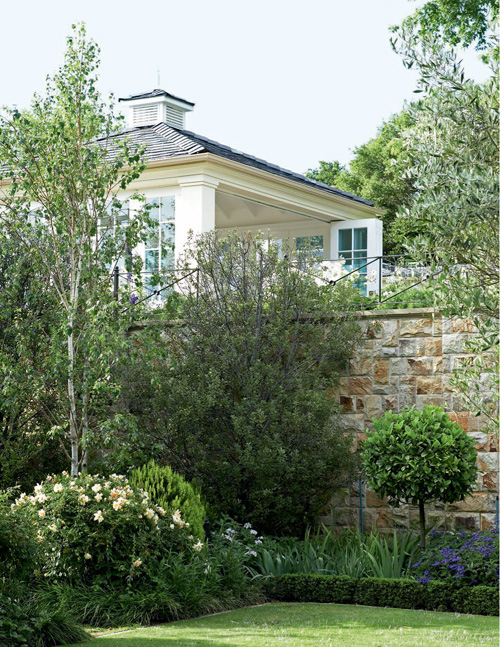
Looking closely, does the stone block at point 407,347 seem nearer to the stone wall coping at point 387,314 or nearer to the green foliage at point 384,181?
the stone wall coping at point 387,314

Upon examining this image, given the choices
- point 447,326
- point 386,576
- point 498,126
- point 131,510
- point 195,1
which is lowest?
point 386,576

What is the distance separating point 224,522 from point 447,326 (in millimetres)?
3392

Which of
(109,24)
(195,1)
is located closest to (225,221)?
(109,24)

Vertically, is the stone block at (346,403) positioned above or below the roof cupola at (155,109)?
below

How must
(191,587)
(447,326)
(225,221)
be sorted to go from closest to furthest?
(191,587)
(447,326)
(225,221)

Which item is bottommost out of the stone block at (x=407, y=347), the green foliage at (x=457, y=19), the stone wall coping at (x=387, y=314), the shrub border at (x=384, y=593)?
the shrub border at (x=384, y=593)

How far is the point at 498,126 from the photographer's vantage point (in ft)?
20.0

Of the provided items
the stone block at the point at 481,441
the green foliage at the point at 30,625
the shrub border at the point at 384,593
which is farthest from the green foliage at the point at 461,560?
the green foliage at the point at 30,625

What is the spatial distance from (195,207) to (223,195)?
186 cm

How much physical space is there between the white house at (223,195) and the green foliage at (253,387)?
293 cm

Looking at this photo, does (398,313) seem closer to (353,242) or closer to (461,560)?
(461,560)

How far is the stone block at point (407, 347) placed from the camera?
10.1 metres

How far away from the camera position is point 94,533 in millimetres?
7504

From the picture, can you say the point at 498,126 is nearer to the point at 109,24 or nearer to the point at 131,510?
the point at 109,24
